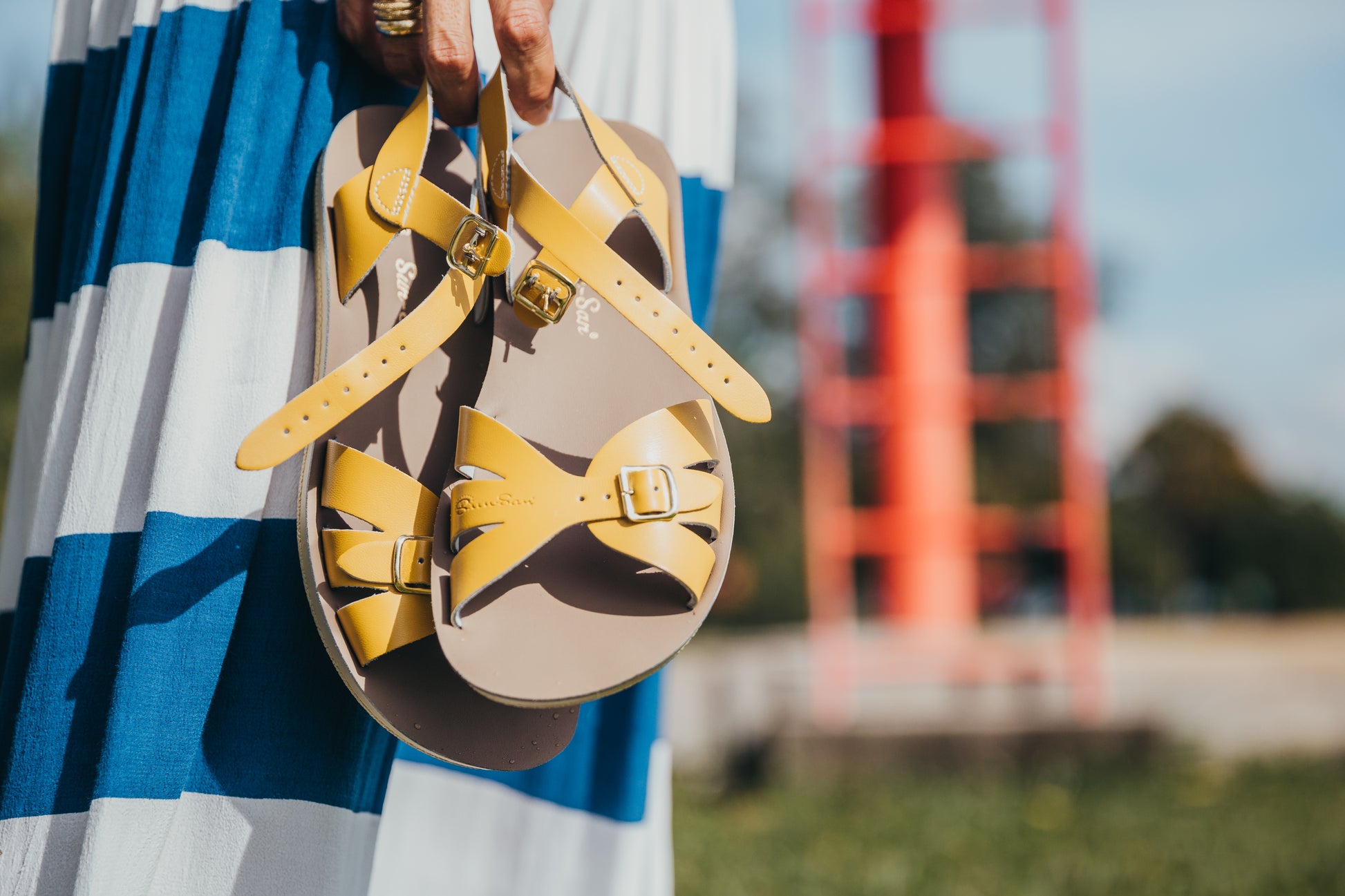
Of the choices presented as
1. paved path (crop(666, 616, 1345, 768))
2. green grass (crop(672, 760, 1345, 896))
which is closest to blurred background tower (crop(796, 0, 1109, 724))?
paved path (crop(666, 616, 1345, 768))

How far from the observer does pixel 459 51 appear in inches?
33.4

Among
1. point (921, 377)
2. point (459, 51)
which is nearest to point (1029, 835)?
point (921, 377)

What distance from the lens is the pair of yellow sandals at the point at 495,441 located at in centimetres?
75

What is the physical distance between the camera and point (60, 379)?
0.87m

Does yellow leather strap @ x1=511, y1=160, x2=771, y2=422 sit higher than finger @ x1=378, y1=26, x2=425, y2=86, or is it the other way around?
finger @ x1=378, y1=26, x2=425, y2=86

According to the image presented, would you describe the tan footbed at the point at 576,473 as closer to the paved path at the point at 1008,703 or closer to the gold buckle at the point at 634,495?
the gold buckle at the point at 634,495

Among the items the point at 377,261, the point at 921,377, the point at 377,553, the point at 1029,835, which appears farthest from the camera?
the point at 921,377

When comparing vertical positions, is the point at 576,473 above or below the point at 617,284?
below

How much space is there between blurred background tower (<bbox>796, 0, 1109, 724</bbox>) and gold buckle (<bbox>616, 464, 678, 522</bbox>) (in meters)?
3.04

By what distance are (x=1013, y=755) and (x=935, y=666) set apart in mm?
479

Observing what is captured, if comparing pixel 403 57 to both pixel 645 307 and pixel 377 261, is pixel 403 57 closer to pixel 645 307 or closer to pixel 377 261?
pixel 377 261

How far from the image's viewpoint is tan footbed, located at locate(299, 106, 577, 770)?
766mm

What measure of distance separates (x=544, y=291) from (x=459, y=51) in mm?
207

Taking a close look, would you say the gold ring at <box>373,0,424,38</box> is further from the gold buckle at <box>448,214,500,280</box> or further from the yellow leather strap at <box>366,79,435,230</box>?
the gold buckle at <box>448,214,500,280</box>
